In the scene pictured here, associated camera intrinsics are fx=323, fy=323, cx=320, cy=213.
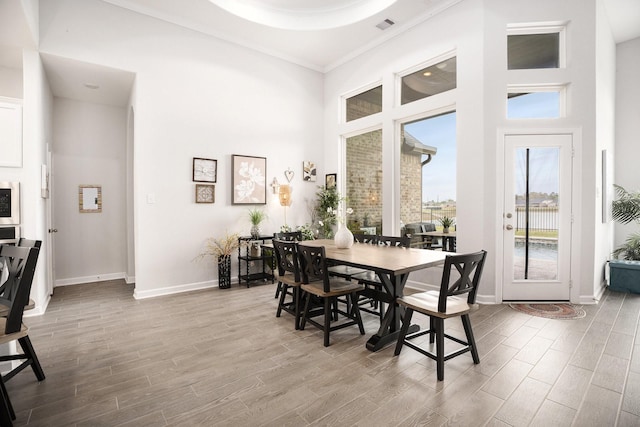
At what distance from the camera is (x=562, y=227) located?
3957 millimetres

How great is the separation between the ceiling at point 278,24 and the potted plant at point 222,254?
2.58m

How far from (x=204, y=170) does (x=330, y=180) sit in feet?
7.55

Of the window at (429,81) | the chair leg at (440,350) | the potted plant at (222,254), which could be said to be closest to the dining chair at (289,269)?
the chair leg at (440,350)

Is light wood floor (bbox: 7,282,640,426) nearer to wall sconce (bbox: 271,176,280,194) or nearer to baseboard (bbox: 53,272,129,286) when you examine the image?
baseboard (bbox: 53,272,129,286)

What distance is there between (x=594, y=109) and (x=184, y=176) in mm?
5347

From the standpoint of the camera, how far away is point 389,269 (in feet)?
7.85

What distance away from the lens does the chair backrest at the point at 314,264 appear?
9.20 ft

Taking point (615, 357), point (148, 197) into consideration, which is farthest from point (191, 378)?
point (615, 357)

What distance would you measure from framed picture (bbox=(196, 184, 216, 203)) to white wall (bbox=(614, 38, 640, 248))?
6.38m

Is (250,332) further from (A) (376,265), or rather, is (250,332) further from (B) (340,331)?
(A) (376,265)

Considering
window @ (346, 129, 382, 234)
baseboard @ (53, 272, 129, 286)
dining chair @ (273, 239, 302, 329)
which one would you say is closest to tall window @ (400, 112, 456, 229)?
window @ (346, 129, 382, 234)

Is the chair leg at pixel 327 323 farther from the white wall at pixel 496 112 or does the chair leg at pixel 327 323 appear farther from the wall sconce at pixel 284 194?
the wall sconce at pixel 284 194

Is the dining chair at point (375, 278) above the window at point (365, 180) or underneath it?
underneath

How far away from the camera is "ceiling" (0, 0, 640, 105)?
165 inches
